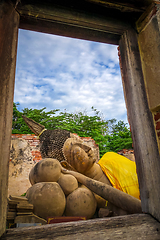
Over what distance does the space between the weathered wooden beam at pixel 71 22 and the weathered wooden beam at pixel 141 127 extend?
19cm

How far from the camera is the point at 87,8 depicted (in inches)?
79.2

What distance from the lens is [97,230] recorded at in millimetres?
1369

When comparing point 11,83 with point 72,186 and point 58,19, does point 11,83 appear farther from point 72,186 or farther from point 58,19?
point 72,186

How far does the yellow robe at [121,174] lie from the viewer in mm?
2990

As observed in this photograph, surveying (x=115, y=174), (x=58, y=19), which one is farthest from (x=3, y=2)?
(x=115, y=174)

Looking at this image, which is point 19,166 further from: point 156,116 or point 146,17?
point 146,17

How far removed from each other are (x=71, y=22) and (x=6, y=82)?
3.40ft

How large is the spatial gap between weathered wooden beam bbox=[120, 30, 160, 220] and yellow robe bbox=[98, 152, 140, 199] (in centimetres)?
135

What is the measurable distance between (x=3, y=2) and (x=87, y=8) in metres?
0.89

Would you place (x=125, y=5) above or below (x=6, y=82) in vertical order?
above

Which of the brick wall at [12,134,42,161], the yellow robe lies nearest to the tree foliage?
the brick wall at [12,134,42,161]

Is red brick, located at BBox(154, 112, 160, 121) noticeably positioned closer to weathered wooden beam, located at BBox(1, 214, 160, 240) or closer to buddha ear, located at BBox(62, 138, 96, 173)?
weathered wooden beam, located at BBox(1, 214, 160, 240)

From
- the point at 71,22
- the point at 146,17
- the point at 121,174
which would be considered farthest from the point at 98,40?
the point at 121,174

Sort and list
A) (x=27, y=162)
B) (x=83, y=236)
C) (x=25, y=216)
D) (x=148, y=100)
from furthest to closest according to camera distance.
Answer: (x=27, y=162)
(x=25, y=216)
(x=148, y=100)
(x=83, y=236)
